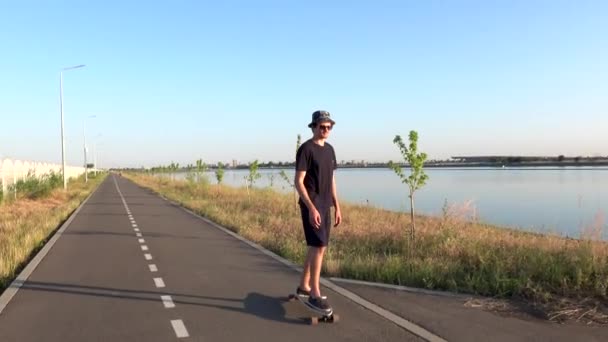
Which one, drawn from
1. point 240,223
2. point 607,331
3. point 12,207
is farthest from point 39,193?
point 607,331

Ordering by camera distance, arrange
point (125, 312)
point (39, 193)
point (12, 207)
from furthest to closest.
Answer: point (39, 193)
point (12, 207)
point (125, 312)

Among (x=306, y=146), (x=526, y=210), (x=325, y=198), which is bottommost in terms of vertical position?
(x=526, y=210)

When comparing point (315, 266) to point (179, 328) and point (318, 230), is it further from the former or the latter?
point (179, 328)

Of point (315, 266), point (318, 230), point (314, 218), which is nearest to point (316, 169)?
point (314, 218)

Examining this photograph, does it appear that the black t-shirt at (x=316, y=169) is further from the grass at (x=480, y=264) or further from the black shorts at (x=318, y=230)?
the grass at (x=480, y=264)

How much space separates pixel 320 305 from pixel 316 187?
1254 millimetres

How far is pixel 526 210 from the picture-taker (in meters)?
25.7

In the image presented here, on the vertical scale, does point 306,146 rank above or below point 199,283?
above

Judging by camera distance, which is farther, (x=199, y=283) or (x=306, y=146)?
(x=199, y=283)

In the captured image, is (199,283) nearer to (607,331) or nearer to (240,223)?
(607,331)

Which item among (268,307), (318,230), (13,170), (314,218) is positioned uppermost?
(13,170)

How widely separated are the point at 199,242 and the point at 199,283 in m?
4.80

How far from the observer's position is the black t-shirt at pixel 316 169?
231 inches

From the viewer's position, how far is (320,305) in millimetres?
5809
